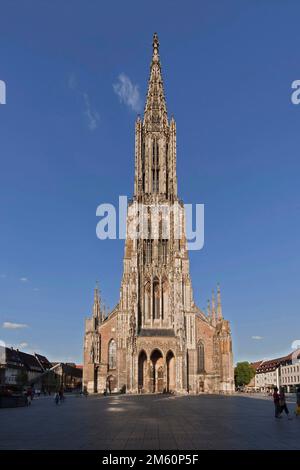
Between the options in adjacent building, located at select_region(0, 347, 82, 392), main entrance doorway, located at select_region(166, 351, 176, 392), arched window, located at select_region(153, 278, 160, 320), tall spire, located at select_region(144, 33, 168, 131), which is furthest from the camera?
adjacent building, located at select_region(0, 347, 82, 392)

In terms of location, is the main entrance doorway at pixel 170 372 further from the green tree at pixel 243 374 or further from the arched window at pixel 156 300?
the green tree at pixel 243 374

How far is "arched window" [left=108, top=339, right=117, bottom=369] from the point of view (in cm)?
6519

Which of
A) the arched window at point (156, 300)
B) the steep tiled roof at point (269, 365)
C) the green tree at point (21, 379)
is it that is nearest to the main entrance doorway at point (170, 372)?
the arched window at point (156, 300)

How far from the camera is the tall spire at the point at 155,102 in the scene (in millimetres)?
77688

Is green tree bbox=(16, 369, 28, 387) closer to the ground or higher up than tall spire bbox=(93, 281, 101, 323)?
closer to the ground

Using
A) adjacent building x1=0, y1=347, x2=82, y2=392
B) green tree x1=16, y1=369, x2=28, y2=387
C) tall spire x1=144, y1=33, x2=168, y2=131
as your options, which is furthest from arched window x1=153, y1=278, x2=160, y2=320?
green tree x1=16, y1=369, x2=28, y2=387

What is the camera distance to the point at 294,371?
335 feet

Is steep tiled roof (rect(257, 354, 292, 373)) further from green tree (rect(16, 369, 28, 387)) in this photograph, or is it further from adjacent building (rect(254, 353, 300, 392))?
green tree (rect(16, 369, 28, 387))

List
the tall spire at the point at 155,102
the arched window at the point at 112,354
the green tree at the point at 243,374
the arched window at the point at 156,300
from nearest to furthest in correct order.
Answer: the arched window at the point at 156,300, the arched window at the point at 112,354, the tall spire at the point at 155,102, the green tree at the point at 243,374

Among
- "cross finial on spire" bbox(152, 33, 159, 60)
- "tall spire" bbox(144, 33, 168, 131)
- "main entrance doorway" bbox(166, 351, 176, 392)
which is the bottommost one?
"main entrance doorway" bbox(166, 351, 176, 392)

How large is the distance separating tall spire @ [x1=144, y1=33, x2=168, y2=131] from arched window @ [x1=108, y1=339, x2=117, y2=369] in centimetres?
3468
